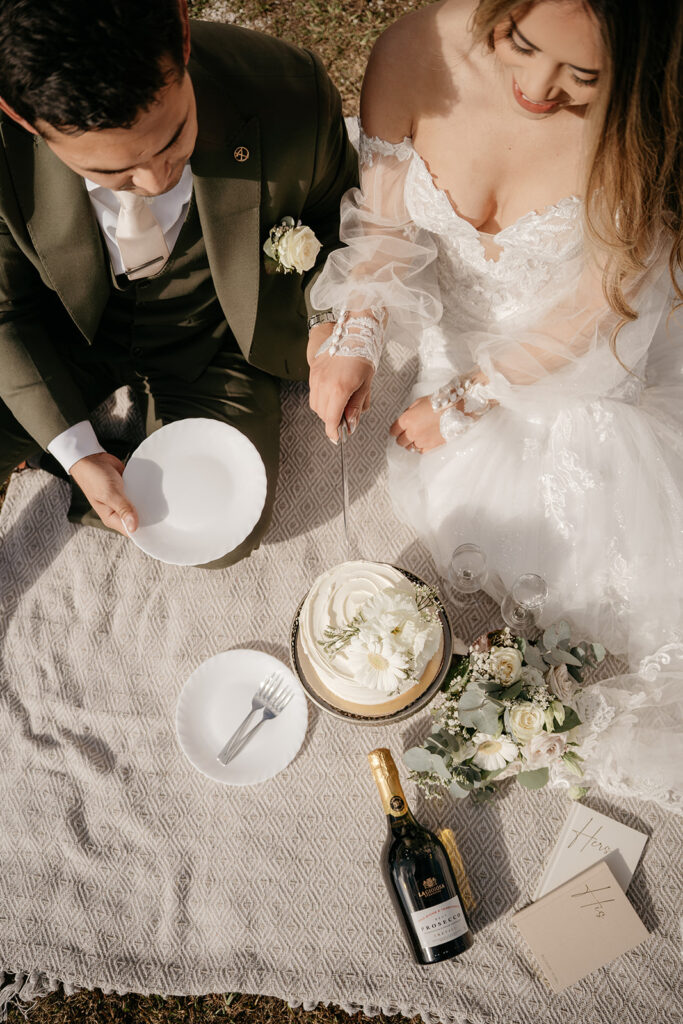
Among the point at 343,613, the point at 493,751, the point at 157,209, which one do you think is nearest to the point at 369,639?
the point at 343,613

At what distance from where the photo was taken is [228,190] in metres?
1.47

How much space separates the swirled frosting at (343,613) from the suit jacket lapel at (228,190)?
A: 2.32 feet

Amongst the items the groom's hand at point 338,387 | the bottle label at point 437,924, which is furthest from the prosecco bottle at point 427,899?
the groom's hand at point 338,387

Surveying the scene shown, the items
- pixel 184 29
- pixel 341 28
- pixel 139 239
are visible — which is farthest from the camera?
pixel 341 28

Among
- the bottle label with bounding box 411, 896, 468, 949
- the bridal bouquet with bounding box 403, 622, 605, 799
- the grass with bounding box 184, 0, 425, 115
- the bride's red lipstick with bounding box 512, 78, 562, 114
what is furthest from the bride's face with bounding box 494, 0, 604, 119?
the bottle label with bounding box 411, 896, 468, 949

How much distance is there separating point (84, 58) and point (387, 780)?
1473mm

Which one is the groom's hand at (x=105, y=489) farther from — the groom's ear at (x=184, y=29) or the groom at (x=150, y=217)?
the groom's ear at (x=184, y=29)

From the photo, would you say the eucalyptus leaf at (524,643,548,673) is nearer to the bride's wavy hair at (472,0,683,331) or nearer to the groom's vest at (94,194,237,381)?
the bride's wavy hair at (472,0,683,331)

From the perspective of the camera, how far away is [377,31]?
253 cm

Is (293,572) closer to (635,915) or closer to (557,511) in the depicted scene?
(557,511)

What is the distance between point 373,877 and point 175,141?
180cm

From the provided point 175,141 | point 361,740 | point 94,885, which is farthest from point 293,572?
point 175,141

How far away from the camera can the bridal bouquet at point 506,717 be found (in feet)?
5.07

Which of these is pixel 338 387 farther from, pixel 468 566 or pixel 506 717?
pixel 506 717
